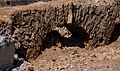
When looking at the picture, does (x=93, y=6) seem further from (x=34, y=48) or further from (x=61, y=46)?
(x=34, y=48)

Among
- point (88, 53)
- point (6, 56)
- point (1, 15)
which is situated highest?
point (1, 15)

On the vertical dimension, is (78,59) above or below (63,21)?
below

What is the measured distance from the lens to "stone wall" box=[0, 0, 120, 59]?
586 inches

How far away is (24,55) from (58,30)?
1896 millimetres

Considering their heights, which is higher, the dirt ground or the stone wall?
the stone wall

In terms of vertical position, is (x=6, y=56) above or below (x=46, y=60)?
above

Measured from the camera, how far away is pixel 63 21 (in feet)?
52.5

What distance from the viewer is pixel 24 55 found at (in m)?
15.1

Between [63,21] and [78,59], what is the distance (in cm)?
176

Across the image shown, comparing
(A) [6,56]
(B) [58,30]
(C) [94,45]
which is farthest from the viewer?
(C) [94,45]

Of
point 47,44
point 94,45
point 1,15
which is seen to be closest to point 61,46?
point 47,44

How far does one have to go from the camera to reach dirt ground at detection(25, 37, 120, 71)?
48.6ft

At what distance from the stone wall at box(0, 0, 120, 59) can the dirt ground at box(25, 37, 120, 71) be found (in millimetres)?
493

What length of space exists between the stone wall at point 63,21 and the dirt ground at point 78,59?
19.4 inches
